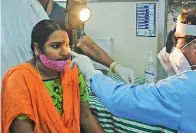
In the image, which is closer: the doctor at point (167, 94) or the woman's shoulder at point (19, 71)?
the doctor at point (167, 94)

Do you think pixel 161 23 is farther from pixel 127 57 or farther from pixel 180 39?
pixel 180 39

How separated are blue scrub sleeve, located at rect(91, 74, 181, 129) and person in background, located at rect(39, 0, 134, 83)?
0.30 meters

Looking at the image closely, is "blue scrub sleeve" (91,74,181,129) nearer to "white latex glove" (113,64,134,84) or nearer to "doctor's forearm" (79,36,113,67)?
"white latex glove" (113,64,134,84)

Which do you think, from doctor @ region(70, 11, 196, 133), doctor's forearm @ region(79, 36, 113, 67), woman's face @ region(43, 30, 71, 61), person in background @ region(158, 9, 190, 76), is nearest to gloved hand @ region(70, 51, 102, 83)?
doctor @ region(70, 11, 196, 133)

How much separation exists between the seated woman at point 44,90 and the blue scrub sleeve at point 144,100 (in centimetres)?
33

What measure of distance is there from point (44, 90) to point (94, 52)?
494 mm

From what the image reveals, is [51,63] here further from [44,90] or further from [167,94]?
[167,94]

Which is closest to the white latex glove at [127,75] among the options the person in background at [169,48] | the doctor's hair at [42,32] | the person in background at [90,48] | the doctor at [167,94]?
the person in background at [90,48]

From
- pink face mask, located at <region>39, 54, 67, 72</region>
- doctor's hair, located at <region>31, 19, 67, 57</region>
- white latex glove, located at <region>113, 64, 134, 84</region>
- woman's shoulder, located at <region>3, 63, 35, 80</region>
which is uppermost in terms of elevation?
doctor's hair, located at <region>31, 19, 67, 57</region>

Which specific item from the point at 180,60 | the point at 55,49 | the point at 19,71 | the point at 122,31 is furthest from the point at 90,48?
the point at 180,60

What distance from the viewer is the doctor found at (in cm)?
98

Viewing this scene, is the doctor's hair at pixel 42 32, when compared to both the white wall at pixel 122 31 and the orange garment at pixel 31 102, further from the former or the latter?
the white wall at pixel 122 31

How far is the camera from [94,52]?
1.69 m

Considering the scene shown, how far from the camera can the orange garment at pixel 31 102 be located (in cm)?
123
